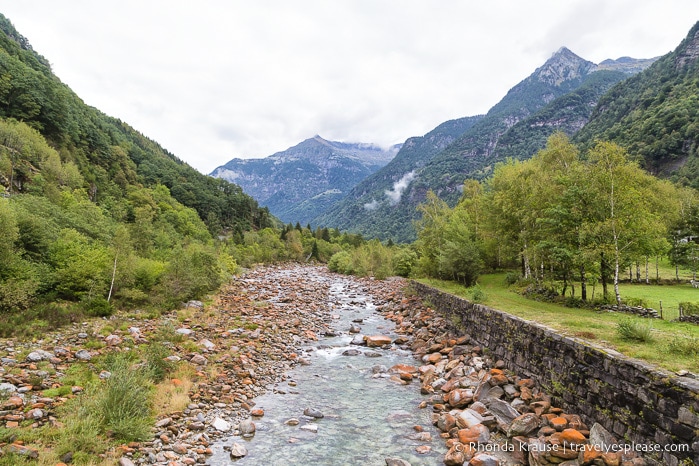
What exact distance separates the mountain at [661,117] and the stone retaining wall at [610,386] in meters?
59.6

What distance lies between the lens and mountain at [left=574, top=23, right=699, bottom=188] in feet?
291

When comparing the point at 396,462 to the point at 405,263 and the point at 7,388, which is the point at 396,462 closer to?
the point at 7,388

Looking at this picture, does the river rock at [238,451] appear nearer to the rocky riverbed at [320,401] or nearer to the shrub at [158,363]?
the rocky riverbed at [320,401]

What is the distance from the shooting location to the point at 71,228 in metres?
23.7

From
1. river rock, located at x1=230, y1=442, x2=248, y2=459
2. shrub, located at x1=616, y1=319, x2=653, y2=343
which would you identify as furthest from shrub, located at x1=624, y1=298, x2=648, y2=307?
river rock, located at x1=230, y1=442, x2=248, y2=459

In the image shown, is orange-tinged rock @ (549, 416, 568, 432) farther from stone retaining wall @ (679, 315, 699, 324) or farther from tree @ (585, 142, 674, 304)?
tree @ (585, 142, 674, 304)

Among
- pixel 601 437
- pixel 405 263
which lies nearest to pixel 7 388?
pixel 601 437

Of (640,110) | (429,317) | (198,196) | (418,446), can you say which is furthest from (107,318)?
(640,110)

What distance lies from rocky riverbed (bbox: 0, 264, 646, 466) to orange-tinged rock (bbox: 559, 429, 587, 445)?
2 cm

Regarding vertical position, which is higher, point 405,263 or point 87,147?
point 87,147

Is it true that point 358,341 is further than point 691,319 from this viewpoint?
Yes

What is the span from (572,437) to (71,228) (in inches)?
1182

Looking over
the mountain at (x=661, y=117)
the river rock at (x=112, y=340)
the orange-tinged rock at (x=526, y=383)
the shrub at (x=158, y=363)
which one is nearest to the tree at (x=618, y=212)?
the orange-tinged rock at (x=526, y=383)

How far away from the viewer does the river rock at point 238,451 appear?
345 inches
